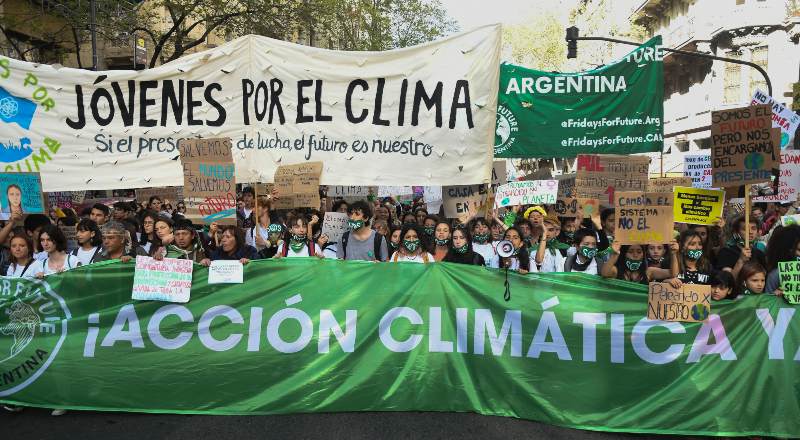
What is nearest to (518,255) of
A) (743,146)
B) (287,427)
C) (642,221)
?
(642,221)

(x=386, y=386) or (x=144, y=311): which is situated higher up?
(x=144, y=311)

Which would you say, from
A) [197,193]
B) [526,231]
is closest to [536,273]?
[526,231]

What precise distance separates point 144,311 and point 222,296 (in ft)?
2.08

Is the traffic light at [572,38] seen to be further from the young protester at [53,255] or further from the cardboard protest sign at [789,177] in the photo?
the young protester at [53,255]

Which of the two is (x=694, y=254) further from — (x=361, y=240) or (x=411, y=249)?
(x=361, y=240)

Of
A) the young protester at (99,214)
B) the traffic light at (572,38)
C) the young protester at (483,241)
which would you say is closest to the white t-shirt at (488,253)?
the young protester at (483,241)

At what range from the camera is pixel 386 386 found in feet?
15.8

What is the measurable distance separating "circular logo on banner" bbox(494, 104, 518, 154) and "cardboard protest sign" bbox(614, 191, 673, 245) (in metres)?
3.27

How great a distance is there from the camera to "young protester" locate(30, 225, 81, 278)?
5328 millimetres

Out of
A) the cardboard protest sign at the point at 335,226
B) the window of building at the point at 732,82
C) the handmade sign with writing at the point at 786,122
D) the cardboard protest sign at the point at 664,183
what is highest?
the window of building at the point at 732,82

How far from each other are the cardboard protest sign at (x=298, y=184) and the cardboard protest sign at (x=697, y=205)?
3.20m

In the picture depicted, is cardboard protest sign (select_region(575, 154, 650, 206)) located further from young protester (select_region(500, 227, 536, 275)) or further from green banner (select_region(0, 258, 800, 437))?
green banner (select_region(0, 258, 800, 437))

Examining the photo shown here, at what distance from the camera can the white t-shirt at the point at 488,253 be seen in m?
6.05

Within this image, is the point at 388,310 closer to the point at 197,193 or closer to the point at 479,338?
the point at 479,338
